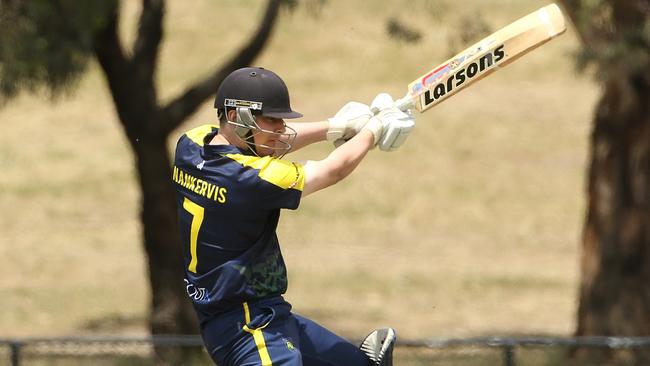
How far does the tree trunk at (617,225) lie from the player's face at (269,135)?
8923mm

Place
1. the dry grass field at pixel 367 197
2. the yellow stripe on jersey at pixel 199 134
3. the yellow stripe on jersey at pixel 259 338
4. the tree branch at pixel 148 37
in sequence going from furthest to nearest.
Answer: the dry grass field at pixel 367 197
the tree branch at pixel 148 37
the yellow stripe on jersey at pixel 199 134
the yellow stripe on jersey at pixel 259 338

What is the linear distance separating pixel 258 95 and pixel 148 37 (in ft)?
28.6

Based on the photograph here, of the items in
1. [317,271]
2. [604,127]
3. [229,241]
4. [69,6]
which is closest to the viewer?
[229,241]

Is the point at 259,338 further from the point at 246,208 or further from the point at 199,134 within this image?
the point at 199,134

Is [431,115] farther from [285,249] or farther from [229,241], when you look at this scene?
[229,241]

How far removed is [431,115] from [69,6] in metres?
20.7

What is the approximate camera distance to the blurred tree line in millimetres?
12797

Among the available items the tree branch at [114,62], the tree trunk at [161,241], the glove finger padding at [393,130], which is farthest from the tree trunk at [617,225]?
the glove finger padding at [393,130]

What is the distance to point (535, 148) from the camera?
30250 mm

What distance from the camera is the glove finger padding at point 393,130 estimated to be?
6.23 meters

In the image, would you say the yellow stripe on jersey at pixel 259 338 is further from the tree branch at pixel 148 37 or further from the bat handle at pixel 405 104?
the tree branch at pixel 148 37

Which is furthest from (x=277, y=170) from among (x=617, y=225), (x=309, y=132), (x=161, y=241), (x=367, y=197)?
(x=367, y=197)

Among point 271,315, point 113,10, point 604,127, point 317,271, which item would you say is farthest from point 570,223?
point 271,315

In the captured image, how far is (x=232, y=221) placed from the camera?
5926 mm
